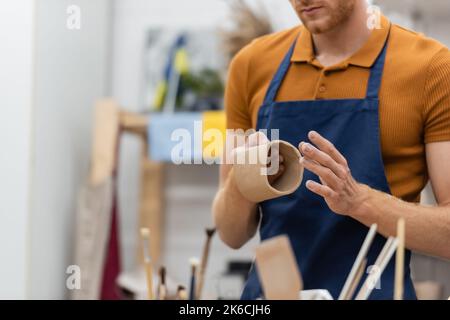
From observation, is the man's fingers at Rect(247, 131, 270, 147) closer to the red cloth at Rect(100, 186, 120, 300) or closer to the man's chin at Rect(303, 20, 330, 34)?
the man's chin at Rect(303, 20, 330, 34)

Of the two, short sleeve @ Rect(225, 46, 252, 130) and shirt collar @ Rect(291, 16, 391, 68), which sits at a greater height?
shirt collar @ Rect(291, 16, 391, 68)

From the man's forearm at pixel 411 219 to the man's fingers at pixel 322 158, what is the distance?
0.27 feet

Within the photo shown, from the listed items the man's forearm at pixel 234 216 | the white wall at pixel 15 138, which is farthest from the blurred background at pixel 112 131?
the man's forearm at pixel 234 216

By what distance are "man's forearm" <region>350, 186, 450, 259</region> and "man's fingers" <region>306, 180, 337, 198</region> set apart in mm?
68

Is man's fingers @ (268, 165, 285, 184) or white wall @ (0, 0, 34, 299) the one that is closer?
man's fingers @ (268, 165, 285, 184)

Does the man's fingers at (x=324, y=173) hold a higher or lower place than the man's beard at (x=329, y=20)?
lower

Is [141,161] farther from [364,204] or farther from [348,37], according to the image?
[364,204]

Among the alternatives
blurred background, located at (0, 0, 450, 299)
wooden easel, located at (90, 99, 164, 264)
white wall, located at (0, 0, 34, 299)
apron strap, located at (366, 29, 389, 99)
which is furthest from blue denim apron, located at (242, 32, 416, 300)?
wooden easel, located at (90, 99, 164, 264)

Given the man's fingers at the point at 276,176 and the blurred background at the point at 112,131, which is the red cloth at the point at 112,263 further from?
the man's fingers at the point at 276,176

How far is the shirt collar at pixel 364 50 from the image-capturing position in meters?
1.04

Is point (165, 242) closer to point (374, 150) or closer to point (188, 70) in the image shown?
point (188, 70)

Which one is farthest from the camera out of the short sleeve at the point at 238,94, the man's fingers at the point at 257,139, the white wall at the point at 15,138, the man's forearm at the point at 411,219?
the white wall at the point at 15,138

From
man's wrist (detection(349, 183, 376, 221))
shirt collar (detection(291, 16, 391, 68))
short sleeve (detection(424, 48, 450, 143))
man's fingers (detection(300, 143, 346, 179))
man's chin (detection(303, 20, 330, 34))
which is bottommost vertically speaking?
man's wrist (detection(349, 183, 376, 221))

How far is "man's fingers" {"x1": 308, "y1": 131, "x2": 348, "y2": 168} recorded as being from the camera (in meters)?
0.84
